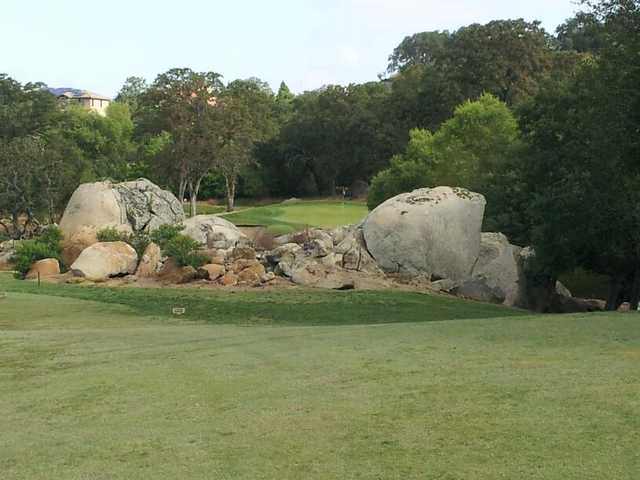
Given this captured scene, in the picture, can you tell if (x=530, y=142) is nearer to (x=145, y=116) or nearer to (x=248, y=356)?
(x=248, y=356)

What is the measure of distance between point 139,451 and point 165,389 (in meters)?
2.39

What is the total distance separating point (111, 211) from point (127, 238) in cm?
397

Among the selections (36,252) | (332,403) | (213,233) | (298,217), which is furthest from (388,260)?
(298,217)

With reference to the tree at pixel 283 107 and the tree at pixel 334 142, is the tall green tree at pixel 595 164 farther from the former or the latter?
the tree at pixel 283 107

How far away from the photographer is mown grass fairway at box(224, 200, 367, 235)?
48.4m

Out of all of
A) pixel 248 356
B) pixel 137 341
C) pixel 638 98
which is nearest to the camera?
pixel 248 356

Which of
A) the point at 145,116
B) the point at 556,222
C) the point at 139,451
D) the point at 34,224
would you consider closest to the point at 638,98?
the point at 556,222

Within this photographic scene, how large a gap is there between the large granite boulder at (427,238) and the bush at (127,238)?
7.89 metres

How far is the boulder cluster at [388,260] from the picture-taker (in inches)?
1001

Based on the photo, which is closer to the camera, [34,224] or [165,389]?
[165,389]

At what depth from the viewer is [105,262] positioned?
26547 mm

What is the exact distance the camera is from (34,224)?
49156 millimetres

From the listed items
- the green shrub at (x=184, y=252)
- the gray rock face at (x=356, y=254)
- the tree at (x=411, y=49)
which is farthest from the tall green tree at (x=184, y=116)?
the tree at (x=411, y=49)

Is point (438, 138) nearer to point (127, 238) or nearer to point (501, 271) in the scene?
point (501, 271)
